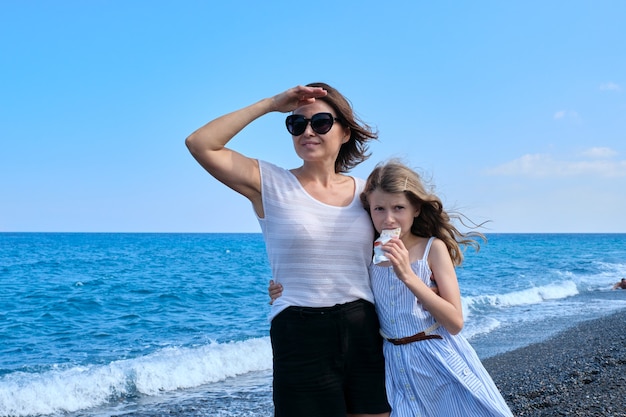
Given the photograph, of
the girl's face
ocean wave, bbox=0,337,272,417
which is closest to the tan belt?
the girl's face

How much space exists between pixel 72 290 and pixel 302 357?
26361 millimetres

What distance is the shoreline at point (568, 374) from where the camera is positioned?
602cm

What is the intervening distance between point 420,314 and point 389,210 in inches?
20.9

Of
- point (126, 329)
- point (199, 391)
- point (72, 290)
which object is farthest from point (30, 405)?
point (72, 290)

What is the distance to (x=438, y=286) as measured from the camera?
292 cm

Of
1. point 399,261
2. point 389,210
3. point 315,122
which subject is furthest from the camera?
point 315,122

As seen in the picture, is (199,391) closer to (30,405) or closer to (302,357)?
(30,405)

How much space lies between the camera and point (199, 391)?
9398 mm

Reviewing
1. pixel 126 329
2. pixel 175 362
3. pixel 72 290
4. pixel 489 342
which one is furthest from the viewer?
pixel 72 290

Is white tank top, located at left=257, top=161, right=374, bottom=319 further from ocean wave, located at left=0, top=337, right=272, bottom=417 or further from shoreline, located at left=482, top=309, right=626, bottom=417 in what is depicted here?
ocean wave, located at left=0, top=337, right=272, bottom=417

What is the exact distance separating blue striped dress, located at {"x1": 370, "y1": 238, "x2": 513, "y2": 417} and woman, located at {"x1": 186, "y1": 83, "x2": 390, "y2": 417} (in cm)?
9

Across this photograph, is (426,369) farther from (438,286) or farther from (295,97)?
(295,97)

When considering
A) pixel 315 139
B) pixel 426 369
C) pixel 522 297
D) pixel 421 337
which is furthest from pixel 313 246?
pixel 522 297

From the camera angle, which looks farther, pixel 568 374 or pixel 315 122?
pixel 568 374
